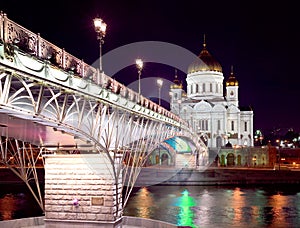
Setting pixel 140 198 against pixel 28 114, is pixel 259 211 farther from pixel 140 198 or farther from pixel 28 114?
pixel 28 114

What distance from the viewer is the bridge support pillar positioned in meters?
18.2

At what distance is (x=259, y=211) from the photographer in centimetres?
3128

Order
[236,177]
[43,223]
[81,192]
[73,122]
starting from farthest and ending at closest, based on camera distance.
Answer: [236,177] < [43,223] < [81,192] < [73,122]

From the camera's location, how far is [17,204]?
34.0 metres

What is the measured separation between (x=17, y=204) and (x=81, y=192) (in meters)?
17.9

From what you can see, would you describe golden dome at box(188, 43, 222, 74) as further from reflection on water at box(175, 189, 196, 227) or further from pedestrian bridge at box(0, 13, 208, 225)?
pedestrian bridge at box(0, 13, 208, 225)

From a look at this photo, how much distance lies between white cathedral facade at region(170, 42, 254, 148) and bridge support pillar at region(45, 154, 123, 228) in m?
70.4

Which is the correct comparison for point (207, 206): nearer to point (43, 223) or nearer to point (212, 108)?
point (43, 223)

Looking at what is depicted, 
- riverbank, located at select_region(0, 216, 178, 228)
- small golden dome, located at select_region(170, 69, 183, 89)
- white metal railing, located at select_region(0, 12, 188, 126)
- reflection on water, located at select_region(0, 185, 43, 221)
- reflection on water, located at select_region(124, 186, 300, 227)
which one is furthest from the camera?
small golden dome, located at select_region(170, 69, 183, 89)

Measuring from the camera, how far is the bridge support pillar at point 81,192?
18203 millimetres

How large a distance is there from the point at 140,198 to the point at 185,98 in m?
66.3

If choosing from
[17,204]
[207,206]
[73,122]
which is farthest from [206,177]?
[73,122]

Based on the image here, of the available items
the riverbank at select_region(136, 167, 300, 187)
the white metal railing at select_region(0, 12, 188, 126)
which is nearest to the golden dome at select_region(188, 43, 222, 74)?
the riverbank at select_region(136, 167, 300, 187)

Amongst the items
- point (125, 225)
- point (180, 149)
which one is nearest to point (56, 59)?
point (125, 225)
